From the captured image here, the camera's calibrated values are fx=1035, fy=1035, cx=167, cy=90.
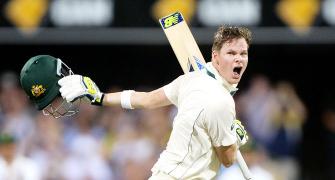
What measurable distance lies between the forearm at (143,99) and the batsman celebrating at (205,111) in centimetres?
9

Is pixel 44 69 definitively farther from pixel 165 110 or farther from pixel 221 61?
pixel 165 110

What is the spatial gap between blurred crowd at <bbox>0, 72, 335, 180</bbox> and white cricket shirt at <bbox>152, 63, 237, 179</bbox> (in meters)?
3.14

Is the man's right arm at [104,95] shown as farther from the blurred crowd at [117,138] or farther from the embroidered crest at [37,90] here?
the blurred crowd at [117,138]

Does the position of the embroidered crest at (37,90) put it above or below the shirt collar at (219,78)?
above

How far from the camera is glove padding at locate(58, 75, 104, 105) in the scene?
5.73 m

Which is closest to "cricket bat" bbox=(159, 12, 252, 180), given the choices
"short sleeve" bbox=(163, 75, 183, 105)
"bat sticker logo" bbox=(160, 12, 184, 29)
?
"bat sticker logo" bbox=(160, 12, 184, 29)

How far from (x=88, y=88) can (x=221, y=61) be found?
0.76 metres

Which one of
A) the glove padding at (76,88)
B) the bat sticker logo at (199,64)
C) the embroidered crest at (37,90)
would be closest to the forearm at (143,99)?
the glove padding at (76,88)

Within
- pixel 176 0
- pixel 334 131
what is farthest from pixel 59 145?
pixel 334 131

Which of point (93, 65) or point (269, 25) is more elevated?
point (269, 25)

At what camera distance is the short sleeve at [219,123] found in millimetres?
5520

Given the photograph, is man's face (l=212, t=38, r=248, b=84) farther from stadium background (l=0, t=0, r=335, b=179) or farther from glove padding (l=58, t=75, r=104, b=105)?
stadium background (l=0, t=0, r=335, b=179)

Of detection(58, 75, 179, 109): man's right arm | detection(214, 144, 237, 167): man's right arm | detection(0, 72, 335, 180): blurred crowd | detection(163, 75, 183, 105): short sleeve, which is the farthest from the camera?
detection(0, 72, 335, 180): blurred crowd

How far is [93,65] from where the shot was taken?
11.9m
